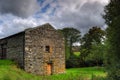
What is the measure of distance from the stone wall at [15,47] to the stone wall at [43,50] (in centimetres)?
85

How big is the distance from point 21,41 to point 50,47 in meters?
4.56

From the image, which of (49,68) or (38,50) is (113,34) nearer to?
(38,50)

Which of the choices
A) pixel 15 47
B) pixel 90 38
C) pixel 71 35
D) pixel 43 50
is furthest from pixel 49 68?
pixel 71 35

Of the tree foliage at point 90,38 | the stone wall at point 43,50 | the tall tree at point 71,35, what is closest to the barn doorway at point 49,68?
the stone wall at point 43,50

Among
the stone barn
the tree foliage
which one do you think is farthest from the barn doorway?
the tree foliage

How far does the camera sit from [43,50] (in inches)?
1210

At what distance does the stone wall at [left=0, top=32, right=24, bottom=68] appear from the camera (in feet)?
96.1

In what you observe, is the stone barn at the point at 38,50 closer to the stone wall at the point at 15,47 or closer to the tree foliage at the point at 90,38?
the stone wall at the point at 15,47

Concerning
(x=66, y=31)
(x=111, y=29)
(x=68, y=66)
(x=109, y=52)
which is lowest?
(x=68, y=66)

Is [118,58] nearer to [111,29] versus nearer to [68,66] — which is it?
[111,29]

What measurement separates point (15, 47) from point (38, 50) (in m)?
3.45

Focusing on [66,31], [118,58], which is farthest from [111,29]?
[66,31]

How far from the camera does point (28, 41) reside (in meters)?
29.2

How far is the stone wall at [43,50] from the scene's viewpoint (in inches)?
1149
